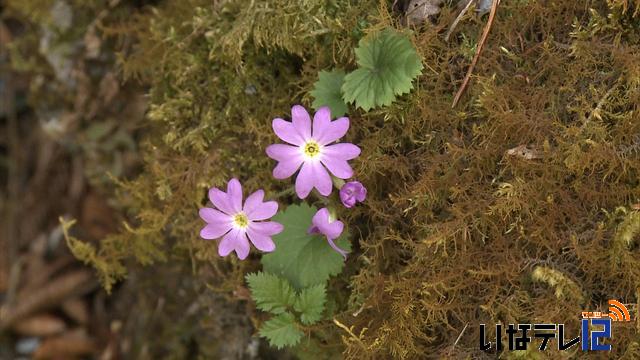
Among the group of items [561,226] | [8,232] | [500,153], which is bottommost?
[8,232]

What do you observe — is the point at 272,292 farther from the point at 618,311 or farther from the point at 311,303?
the point at 618,311

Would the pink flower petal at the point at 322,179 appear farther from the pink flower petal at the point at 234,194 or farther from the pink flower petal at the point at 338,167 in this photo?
the pink flower petal at the point at 234,194

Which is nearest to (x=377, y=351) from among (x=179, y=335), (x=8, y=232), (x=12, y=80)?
(x=179, y=335)

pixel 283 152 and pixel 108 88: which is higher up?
pixel 283 152

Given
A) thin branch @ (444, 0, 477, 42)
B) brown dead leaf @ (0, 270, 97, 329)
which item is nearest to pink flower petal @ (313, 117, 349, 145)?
thin branch @ (444, 0, 477, 42)

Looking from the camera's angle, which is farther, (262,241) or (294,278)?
(294,278)

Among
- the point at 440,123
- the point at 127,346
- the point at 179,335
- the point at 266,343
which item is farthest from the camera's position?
the point at 127,346

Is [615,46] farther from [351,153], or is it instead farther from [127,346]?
[127,346]

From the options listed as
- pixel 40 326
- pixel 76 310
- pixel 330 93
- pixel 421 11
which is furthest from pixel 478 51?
pixel 40 326
